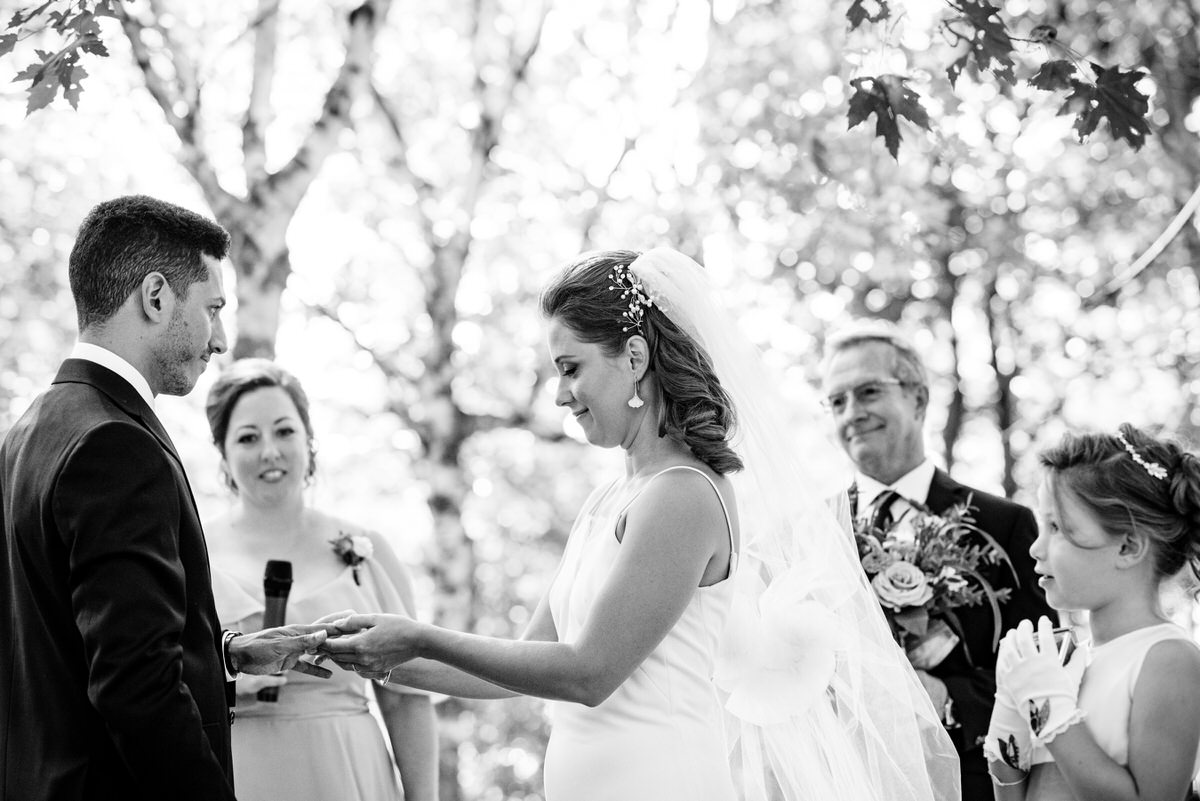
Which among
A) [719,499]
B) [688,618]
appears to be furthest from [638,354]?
[688,618]

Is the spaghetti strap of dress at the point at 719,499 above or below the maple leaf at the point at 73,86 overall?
below

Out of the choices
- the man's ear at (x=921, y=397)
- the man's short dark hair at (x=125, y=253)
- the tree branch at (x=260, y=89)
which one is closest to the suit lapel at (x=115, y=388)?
the man's short dark hair at (x=125, y=253)

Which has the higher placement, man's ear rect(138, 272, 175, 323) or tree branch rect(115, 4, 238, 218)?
tree branch rect(115, 4, 238, 218)

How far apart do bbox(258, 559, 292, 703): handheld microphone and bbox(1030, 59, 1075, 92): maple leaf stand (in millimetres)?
3117

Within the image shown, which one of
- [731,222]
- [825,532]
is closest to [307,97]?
[731,222]

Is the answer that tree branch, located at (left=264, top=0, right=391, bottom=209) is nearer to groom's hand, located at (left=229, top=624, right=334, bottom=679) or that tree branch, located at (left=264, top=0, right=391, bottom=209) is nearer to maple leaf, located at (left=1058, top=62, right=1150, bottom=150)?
groom's hand, located at (left=229, top=624, right=334, bottom=679)

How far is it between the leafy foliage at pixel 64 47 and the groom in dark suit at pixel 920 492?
302 centimetres

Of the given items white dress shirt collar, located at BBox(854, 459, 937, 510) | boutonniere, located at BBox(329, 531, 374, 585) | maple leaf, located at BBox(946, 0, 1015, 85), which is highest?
maple leaf, located at BBox(946, 0, 1015, 85)

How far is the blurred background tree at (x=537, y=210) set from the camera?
958 centimetres

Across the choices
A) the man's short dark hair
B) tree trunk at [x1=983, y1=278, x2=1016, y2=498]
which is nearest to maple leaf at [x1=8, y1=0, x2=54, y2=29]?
the man's short dark hair

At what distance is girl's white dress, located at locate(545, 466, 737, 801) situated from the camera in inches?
128

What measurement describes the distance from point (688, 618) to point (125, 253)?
5.67 feet

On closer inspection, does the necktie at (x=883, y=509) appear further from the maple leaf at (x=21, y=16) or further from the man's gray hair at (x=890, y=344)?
the maple leaf at (x=21, y=16)

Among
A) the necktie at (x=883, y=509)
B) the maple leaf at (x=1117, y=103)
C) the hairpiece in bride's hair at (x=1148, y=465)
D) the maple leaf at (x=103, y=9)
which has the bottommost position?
the hairpiece in bride's hair at (x=1148, y=465)
